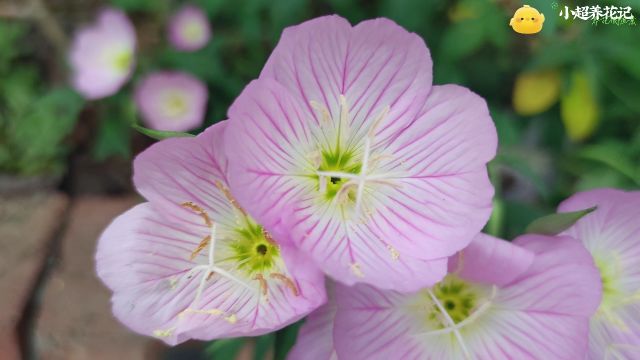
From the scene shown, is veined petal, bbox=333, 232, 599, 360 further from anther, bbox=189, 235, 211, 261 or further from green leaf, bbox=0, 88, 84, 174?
green leaf, bbox=0, 88, 84, 174

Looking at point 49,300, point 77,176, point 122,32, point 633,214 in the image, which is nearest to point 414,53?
point 633,214

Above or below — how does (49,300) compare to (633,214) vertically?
below

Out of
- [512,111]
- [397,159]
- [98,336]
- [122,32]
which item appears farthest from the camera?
[122,32]

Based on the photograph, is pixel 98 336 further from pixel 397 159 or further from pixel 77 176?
pixel 397 159

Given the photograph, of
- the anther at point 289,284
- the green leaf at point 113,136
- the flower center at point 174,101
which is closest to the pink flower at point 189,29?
the flower center at point 174,101

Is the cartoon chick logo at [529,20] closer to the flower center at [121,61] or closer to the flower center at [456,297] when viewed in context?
the flower center at [456,297]

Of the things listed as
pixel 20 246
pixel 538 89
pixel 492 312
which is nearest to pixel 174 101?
pixel 20 246

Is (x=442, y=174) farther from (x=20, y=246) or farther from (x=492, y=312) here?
(x=20, y=246)

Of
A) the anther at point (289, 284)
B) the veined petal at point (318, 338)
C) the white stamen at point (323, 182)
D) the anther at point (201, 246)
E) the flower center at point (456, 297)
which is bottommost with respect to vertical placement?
the veined petal at point (318, 338)
